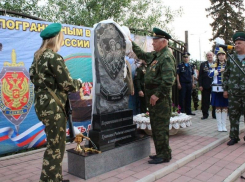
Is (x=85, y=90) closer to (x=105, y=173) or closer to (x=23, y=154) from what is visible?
(x=23, y=154)

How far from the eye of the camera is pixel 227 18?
2756 cm

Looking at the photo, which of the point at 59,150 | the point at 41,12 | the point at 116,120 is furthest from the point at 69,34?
the point at 41,12

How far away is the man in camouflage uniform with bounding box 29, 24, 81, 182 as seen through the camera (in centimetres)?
257

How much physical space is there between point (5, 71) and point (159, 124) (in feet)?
9.41

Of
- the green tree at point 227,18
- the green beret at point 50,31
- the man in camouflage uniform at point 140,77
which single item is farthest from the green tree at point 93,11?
the green tree at point 227,18

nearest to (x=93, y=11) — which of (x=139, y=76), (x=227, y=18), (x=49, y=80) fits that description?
(x=139, y=76)

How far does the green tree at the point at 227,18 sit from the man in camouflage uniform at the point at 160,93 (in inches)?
1021

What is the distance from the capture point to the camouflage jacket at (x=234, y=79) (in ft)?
15.5

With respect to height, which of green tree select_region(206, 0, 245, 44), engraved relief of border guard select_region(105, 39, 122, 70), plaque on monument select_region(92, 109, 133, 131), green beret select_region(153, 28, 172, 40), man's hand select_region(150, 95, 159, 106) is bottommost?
plaque on monument select_region(92, 109, 133, 131)

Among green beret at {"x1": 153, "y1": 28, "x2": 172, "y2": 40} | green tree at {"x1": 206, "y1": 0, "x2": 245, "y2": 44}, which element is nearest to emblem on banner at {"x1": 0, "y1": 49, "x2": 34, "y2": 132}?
green beret at {"x1": 153, "y1": 28, "x2": 172, "y2": 40}

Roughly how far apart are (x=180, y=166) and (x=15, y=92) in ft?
10.3

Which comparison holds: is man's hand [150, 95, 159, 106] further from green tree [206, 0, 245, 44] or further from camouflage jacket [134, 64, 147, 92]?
green tree [206, 0, 245, 44]

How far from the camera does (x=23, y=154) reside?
430 cm

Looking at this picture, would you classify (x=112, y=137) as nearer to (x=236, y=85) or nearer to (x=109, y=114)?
(x=109, y=114)
